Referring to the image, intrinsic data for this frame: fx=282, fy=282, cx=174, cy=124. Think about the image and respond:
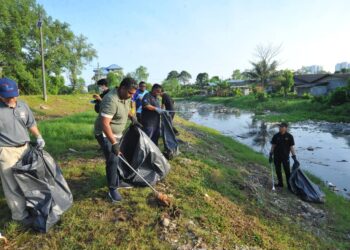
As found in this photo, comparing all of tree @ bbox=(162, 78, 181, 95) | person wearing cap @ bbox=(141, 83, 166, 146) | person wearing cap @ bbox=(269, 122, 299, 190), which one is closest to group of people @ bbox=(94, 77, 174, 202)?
person wearing cap @ bbox=(141, 83, 166, 146)

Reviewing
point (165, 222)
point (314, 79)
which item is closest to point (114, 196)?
point (165, 222)

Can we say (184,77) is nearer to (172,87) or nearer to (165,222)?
(172,87)

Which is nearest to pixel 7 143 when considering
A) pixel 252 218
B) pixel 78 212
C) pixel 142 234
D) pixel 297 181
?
pixel 78 212

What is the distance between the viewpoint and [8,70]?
970 inches

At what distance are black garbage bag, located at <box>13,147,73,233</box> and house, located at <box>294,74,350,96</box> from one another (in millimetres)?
40074

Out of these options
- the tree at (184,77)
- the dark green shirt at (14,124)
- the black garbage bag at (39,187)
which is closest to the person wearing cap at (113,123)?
the black garbage bag at (39,187)

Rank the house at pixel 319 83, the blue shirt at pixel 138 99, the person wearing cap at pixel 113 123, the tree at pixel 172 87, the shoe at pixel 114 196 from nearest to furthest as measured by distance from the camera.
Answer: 1. the person wearing cap at pixel 113 123
2. the shoe at pixel 114 196
3. the blue shirt at pixel 138 99
4. the house at pixel 319 83
5. the tree at pixel 172 87

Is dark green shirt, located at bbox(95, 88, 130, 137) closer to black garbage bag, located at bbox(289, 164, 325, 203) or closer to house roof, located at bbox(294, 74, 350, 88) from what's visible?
black garbage bag, located at bbox(289, 164, 325, 203)

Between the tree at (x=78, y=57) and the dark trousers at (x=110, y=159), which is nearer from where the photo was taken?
the dark trousers at (x=110, y=159)

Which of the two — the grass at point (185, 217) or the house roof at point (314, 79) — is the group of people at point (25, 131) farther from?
the house roof at point (314, 79)

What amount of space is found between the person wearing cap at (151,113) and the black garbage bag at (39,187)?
2610mm

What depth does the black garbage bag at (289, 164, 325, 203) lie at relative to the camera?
267 inches

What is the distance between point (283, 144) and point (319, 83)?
39.3 meters

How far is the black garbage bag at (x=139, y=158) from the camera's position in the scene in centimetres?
459
